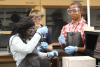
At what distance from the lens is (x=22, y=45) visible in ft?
8.96

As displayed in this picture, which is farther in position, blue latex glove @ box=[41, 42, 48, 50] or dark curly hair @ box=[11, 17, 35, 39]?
blue latex glove @ box=[41, 42, 48, 50]

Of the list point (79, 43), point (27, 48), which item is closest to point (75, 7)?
point (79, 43)

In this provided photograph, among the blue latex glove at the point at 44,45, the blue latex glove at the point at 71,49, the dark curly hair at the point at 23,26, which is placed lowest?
the blue latex glove at the point at 71,49

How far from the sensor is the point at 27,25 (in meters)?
2.81

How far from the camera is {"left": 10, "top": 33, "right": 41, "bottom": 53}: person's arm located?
107 inches

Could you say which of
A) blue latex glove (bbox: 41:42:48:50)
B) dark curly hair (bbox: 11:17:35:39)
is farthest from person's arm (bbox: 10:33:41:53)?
blue latex glove (bbox: 41:42:48:50)

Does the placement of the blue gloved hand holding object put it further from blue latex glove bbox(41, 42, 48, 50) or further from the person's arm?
the person's arm

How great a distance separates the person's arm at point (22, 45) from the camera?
272 centimetres

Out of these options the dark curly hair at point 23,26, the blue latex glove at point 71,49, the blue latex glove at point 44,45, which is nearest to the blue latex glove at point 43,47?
the blue latex glove at point 44,45

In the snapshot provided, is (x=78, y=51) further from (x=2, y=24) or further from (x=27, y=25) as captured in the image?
(x=2, y=24)

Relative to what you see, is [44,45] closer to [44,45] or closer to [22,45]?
[44,45]

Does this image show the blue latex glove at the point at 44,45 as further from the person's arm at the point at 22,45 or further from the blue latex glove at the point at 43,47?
the person's arm at the point at 22,45

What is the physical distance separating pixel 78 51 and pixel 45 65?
0.45m

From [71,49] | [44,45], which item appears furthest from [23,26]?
[71,49]
